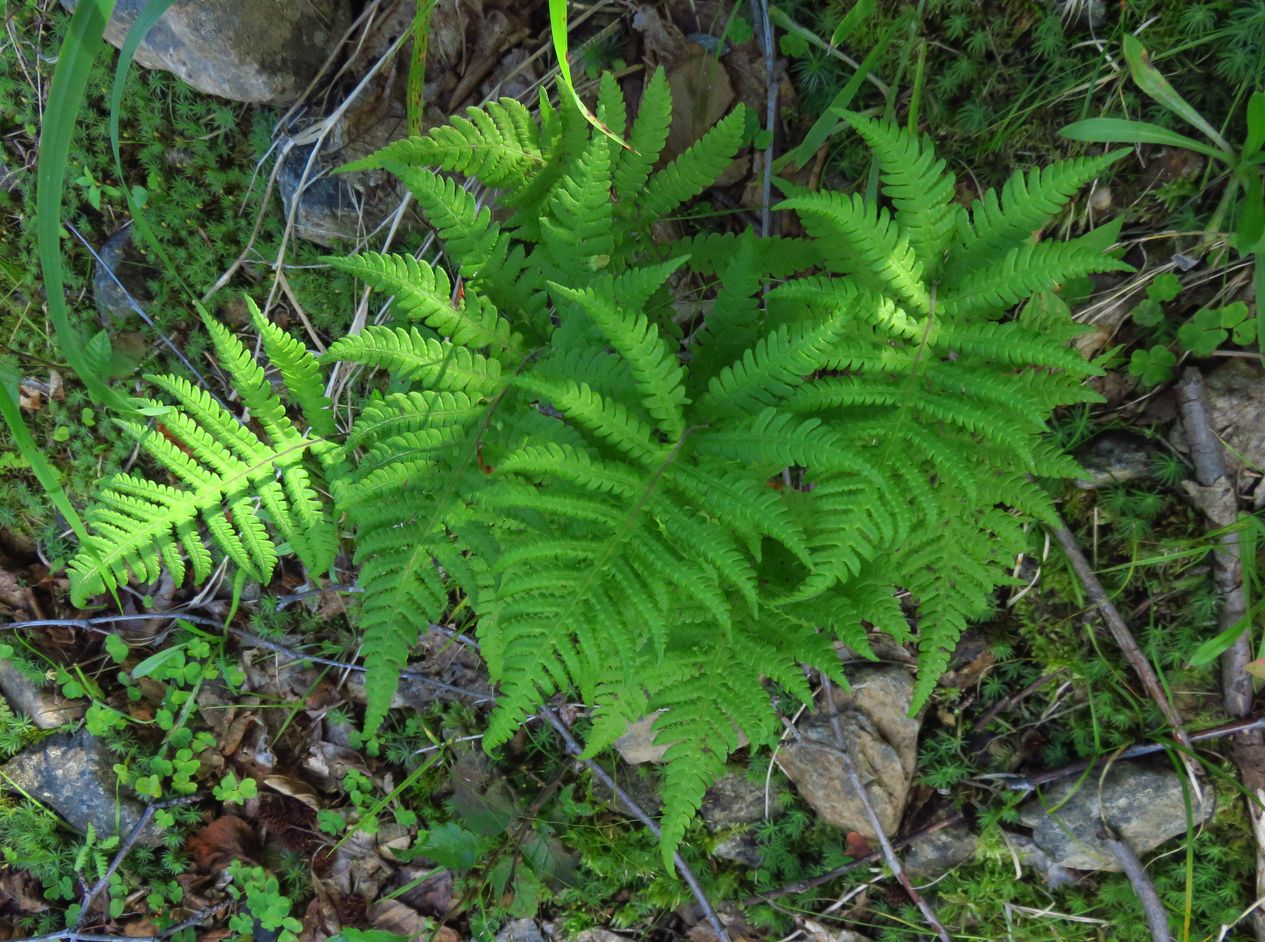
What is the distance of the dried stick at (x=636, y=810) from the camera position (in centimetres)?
340

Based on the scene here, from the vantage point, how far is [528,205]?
8.93 feet

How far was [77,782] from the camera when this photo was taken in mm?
4195

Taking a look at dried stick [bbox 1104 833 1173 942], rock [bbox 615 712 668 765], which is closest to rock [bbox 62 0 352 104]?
rock [bbox 615 712 668 765]

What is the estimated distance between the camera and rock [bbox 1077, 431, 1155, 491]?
286cm

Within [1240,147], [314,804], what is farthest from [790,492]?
[314,804]

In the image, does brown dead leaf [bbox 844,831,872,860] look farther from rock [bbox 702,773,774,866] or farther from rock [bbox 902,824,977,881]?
rock [bbox 702,773,774,866]

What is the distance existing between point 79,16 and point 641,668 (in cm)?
235

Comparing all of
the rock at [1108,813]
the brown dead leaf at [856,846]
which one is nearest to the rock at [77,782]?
the brown dead leaf at [856,846]

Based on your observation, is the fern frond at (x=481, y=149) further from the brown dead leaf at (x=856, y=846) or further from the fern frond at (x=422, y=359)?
the brown dead leaf at (x=856, y=846)

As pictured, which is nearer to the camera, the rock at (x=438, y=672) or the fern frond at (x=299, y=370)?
the fern frond at (x=299, y=370)

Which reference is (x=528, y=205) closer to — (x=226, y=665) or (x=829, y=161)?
(x=829, y=161)

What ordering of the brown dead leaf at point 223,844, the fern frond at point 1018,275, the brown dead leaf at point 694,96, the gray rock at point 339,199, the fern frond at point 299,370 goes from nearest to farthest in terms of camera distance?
the fern frond at point 1018,275
the fern frond at point 299,370
the brown dead leaf at point 694,96
the gray rock at point 339,199
the brown dead leaf at point 223,844

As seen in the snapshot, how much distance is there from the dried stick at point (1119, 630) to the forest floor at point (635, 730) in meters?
0.01

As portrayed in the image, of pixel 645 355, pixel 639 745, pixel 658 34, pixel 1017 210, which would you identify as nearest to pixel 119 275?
pixel 658 34
